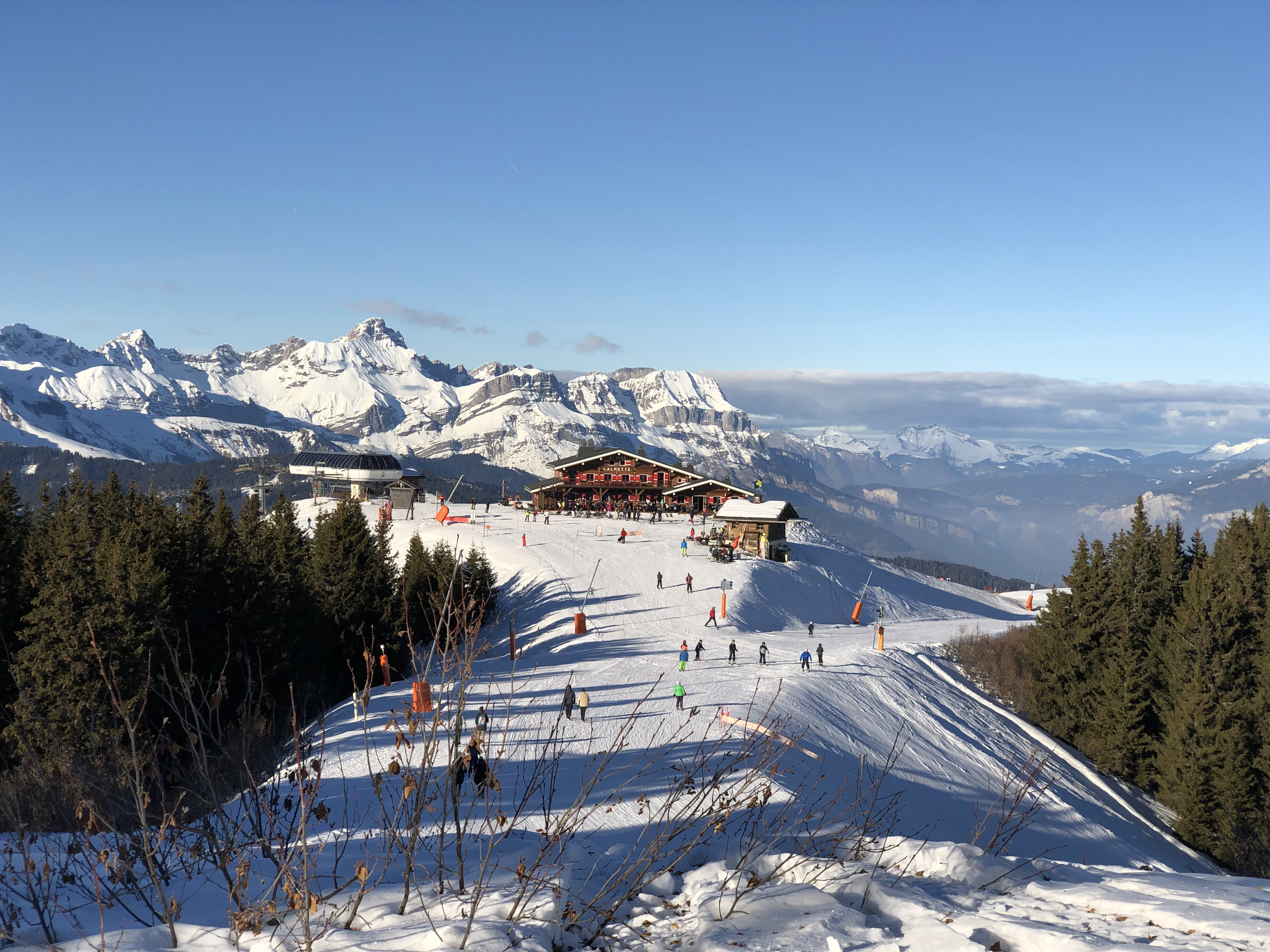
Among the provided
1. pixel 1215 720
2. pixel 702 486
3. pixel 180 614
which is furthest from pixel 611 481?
pixel 1215 720

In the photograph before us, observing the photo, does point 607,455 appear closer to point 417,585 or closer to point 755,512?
point 755,512

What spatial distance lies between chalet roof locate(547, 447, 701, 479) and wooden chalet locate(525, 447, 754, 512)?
7 cm

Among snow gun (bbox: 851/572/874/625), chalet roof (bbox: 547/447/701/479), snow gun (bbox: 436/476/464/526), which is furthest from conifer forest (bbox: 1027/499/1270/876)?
chalet roof (bbox: 547/447/701/479)

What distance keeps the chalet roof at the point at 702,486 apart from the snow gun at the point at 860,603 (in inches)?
668

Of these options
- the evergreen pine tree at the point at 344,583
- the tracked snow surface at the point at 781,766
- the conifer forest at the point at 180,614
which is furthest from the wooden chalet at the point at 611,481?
the evergreen pine tree at the point at 344,583

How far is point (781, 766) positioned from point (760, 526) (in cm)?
4314

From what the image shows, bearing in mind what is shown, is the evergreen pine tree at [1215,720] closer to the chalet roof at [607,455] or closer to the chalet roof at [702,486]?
the chalet roof at [702,486]

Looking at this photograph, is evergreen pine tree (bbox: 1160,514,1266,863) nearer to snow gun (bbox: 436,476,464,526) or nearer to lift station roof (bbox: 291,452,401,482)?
snow gun (bbox: 436,476,464,526)

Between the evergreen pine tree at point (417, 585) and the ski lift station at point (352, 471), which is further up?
the ski lift station at point (352, 471)

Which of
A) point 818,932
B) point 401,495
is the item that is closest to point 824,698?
point 818,932

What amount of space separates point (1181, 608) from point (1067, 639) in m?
5.84

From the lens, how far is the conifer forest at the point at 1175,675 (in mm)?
33312

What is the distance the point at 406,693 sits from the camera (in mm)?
30953

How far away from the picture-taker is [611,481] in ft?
290
